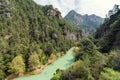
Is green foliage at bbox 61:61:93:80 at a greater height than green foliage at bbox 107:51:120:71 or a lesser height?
lesser

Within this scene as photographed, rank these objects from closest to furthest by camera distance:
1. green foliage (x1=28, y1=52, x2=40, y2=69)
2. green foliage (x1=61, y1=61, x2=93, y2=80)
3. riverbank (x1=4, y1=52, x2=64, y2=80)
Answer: green foliage (x1=61, y1=61, x2=93, y2=80)
riverbank (x1=4, y1=52, x2=64, y2=80)
green foliage (x1=28, y1=52, x2=40, y2=69)

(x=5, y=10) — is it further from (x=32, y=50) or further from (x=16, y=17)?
(x=32, y=50)

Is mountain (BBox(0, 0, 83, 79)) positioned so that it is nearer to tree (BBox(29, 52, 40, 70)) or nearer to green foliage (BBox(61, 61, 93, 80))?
tree (BBox(29, 52, 40, 70))

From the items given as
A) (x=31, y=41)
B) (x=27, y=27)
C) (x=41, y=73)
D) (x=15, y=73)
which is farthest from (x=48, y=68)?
(x=27, y=27)

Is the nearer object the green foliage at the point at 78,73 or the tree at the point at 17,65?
the green foliage at the point at 78,73

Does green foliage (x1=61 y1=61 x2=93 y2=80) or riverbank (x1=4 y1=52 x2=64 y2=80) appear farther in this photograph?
riverbank (x1=4 y1=52 x2=64 y2=80)

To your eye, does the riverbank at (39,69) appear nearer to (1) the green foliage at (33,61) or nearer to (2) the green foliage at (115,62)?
(1) the green foliage at (33,61)

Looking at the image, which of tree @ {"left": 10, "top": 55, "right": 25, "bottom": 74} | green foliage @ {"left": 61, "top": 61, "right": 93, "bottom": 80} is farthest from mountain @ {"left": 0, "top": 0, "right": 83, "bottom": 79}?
green foliage @ {"left": 61, "top": 61, "right": 93, "bottom": 80}

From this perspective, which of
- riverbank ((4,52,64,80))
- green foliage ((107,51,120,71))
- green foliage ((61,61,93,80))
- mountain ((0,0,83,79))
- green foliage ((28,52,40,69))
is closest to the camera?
green foliage ((107,51,120,71))

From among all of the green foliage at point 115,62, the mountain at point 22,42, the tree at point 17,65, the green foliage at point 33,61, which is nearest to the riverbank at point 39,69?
the mountain at point 22,42

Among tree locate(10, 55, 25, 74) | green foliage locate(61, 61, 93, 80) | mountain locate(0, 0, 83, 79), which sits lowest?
green foliage locate(61, 61, 93, 80)
